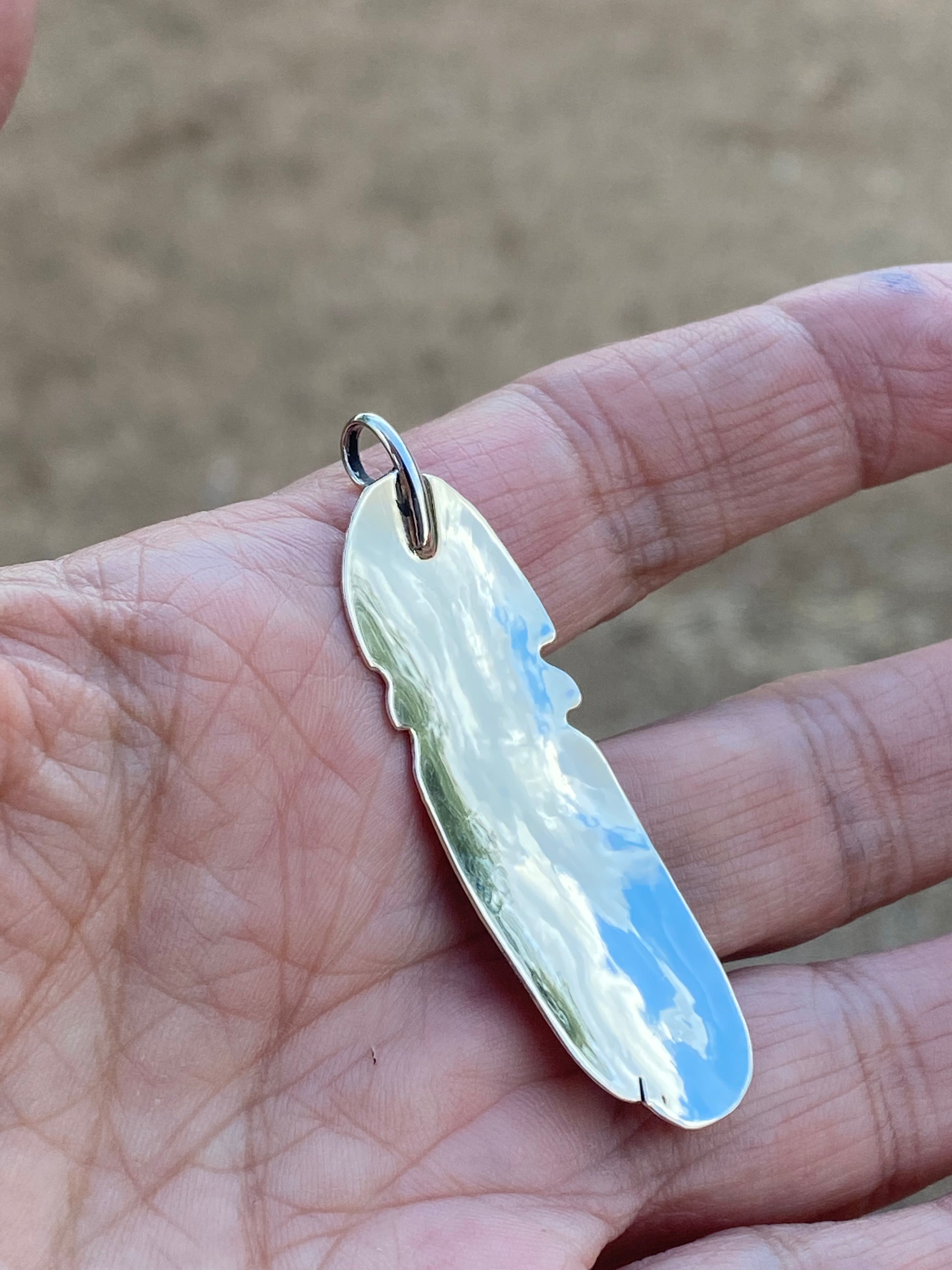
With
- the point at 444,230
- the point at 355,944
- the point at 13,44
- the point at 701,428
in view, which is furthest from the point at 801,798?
the point at 444,230

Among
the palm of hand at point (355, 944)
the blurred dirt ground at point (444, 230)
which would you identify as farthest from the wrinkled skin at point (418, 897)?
the blurred dirt ground at point (444, 230)

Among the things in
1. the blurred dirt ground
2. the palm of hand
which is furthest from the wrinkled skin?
the blurred dirt ground

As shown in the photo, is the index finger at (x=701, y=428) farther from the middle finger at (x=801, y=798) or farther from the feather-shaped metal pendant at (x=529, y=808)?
the middle finger at (x=801, y=798)

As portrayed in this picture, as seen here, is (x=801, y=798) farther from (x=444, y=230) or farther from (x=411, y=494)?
(x=444, y=230)

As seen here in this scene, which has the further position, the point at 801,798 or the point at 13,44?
the point at 801,798

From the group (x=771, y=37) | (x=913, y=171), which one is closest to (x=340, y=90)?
(x=771, y=37)

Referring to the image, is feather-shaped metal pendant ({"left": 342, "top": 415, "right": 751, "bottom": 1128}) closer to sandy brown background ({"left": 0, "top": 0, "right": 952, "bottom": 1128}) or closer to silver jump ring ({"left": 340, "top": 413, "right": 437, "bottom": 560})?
silver jump ring ({"left": 340, "top": 413, "right": 437, "bottom": 560})
